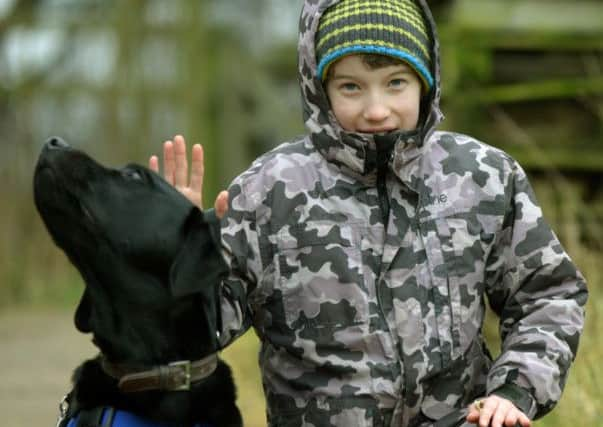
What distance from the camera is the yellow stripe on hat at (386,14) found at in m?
3.72

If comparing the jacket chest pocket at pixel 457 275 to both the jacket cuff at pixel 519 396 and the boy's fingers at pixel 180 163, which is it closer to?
the jacket cuff at pixel 519 396

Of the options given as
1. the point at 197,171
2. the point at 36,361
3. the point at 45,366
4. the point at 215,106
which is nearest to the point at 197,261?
the point at 197,171

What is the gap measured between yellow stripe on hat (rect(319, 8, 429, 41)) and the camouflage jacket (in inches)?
1.7

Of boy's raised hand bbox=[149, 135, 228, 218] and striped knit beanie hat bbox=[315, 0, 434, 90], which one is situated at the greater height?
striped knit beanie hat bbox=[315, 0, 434, 90]

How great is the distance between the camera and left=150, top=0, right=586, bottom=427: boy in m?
3.66

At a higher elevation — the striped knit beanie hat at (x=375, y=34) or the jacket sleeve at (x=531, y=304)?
the striped knit beanie hat at (x=375, y=34)

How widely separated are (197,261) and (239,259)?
0.36 metres

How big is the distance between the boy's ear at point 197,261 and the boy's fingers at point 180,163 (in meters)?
0.29

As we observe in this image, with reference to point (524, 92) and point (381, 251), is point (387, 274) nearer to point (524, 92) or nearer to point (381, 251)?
point (381, 251)

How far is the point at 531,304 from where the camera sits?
3.70 m

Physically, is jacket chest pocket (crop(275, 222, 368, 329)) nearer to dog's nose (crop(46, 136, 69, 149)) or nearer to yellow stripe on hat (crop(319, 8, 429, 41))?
yellow stripe on hat (crop(319, 8, 429, 41))

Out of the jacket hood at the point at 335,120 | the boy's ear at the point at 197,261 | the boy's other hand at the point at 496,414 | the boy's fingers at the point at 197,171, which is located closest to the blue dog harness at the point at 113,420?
the boy's ear at the point at 197,261

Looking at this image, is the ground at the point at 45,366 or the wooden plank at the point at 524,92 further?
the wooden plank at the point at 524,92

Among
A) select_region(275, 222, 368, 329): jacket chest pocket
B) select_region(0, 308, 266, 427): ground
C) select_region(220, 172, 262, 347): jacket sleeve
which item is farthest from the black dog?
select_region(0, 308, 266, 427): ground
